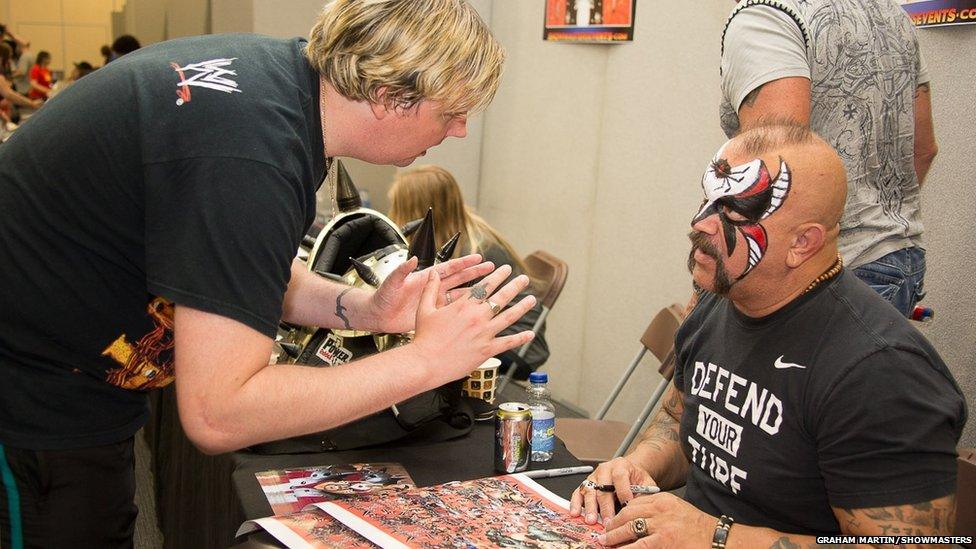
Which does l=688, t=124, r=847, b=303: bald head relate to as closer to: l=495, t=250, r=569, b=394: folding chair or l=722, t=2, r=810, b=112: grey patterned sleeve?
l=722, t=2, r=810, b=112: grey patterned sleeve

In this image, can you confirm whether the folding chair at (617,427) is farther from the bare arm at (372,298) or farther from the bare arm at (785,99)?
the bare arm at (372,298)

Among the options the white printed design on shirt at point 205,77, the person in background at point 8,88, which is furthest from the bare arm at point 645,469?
the person in background at point 8,88

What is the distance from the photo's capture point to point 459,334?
116 centimetres

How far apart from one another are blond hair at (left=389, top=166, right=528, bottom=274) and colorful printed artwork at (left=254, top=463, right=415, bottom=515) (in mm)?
1631

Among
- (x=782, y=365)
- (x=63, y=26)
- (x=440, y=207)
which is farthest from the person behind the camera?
(x=63, y=26)

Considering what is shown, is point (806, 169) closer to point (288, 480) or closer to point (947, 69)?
point (288, 480)

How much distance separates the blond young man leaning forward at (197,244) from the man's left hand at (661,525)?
0.33m

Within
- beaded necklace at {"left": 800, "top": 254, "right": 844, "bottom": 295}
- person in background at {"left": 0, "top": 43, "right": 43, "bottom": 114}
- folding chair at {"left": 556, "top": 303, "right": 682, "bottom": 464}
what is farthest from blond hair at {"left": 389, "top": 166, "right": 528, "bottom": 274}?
person in background at {"left": 0, "top": 43, "right": 43, "bottom": 114}

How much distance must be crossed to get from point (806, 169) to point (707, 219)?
17cm

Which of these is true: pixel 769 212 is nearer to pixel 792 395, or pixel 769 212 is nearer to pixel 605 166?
pixel 792 395

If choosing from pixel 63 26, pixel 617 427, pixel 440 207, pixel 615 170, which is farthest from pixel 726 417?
pixel 63 26

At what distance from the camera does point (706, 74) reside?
350 cm

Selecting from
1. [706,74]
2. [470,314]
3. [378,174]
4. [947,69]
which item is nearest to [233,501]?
[470,314]

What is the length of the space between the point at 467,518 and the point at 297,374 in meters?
0.38
